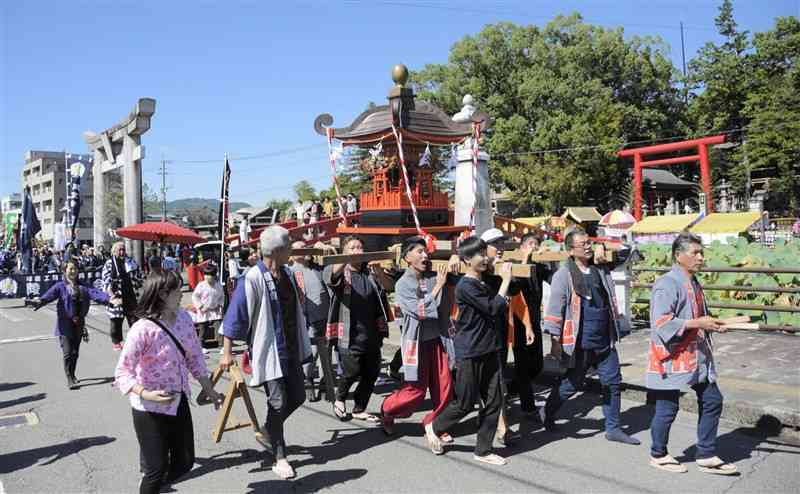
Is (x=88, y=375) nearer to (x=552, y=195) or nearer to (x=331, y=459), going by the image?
(x=331, y=459)

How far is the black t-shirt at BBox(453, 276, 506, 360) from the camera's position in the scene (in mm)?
4723

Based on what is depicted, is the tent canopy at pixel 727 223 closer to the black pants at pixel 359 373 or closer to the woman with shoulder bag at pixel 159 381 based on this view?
the black pants at pixel 359 373

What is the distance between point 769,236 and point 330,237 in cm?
2246

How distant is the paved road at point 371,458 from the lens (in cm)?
438

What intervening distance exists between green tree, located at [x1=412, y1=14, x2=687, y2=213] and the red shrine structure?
25.2m

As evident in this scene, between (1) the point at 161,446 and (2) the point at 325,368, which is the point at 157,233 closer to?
(2) the point at 325,368

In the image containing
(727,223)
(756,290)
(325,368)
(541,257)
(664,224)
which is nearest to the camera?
(541,257)

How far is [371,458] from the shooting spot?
497 centimetres

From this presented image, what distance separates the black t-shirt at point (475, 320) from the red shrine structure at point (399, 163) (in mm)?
6105

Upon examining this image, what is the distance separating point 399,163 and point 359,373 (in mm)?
5879

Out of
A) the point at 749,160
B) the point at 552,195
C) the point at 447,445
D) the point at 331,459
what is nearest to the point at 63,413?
the point at 331,459

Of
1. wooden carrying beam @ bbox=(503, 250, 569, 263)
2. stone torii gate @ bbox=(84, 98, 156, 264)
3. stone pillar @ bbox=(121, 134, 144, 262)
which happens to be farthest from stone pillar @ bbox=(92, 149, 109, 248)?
wooden carrying beam @ bbox=(503, 250, 569, 263)

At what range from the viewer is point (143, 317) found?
3.69 m

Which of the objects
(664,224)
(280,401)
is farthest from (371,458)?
(664,224)
